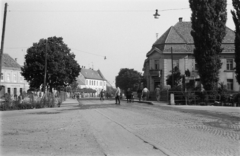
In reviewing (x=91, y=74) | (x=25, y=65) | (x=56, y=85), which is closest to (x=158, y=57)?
(x=56, y=85)

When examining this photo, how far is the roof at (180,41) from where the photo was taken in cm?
4741

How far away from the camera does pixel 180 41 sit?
159 feet

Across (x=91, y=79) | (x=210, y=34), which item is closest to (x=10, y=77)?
(x=210, y=34)

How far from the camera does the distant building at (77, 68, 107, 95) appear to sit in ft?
396

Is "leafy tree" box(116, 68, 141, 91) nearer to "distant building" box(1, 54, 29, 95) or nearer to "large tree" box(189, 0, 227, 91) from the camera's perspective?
"distant building" box(1, 54, 29, 95)

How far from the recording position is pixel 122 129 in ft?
36.8

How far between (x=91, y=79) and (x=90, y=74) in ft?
10.2

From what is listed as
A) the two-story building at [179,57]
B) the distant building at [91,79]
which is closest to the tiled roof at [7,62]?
the two-story building at [179,57]

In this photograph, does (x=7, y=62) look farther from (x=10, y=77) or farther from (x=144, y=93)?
(x=144, y=93)

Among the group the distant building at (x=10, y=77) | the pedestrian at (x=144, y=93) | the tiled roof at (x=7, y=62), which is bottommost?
the pedestrian at (x=144, y=93)

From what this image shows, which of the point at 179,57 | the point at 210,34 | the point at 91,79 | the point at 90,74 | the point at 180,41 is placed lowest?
the point at 210,34

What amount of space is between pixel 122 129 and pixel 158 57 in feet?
129

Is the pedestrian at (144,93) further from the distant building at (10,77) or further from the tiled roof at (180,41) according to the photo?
the distant building at (10,77)

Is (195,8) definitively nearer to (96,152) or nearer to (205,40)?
(205,40)
